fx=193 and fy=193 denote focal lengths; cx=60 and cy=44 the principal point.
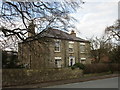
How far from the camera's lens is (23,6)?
15594 millimetres

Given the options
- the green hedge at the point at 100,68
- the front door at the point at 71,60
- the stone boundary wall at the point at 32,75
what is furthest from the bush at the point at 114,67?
the stone boundary wall at the point at 32,75

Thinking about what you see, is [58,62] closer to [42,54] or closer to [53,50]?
[53,50]

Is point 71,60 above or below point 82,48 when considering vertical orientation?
below

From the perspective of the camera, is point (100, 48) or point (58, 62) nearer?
point (58, 62)

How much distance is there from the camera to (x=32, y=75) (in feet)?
66.1

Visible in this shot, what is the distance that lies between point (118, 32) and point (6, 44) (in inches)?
1268

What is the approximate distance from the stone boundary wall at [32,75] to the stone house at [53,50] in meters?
1.71

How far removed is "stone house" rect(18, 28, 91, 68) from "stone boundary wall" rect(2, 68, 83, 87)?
1706 mm

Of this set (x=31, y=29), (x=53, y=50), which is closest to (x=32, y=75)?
(x=31, y=29)

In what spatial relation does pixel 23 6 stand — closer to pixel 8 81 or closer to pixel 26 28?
pixel 26 28

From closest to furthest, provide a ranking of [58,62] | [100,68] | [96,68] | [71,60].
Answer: [96,68] → [100,68] → [58,62] → [71,60]

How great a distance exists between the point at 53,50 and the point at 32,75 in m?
14.9

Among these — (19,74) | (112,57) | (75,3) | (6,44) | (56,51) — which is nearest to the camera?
(75,3)

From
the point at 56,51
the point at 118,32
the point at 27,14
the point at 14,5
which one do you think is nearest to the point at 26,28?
the point at 27,14
